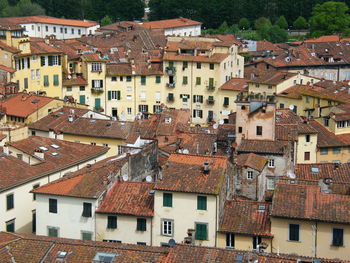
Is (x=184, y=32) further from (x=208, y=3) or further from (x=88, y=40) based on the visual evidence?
(x=88, y=40)

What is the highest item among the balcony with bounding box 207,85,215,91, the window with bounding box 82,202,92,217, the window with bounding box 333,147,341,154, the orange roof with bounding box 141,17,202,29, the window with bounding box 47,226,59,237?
the orange roof with bounding box 141,17,202,29

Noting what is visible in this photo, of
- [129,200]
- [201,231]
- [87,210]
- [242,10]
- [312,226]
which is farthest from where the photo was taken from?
[242,10]

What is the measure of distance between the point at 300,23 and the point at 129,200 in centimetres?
11987

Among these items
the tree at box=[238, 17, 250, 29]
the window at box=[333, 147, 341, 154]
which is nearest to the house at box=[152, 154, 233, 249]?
the window at box=[333, 147, 341, 154]

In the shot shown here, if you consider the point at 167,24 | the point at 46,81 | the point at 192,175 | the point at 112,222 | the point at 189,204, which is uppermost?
the point at 167,24

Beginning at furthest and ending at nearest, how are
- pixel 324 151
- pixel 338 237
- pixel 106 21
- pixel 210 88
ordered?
pixel 106 21 → pixel 210 88 → pixel 324 151 → pixel 338 237

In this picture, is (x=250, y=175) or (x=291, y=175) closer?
(x=250, y=175)

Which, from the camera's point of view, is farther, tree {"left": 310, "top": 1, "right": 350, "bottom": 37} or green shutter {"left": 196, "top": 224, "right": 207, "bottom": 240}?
tree {"left": 310, "top": 1, "right": 350, "bottom": 37}

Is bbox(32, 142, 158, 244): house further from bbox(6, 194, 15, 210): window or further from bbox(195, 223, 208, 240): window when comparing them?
bbox(6, 194, 15, 210): window

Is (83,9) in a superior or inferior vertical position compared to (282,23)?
superior

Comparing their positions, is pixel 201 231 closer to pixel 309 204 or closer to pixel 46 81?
pixel 309 204

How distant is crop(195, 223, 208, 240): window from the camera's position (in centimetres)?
4750

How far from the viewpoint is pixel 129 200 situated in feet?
162

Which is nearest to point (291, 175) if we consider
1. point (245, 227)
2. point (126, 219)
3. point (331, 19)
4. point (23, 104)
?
point (245, 227)
